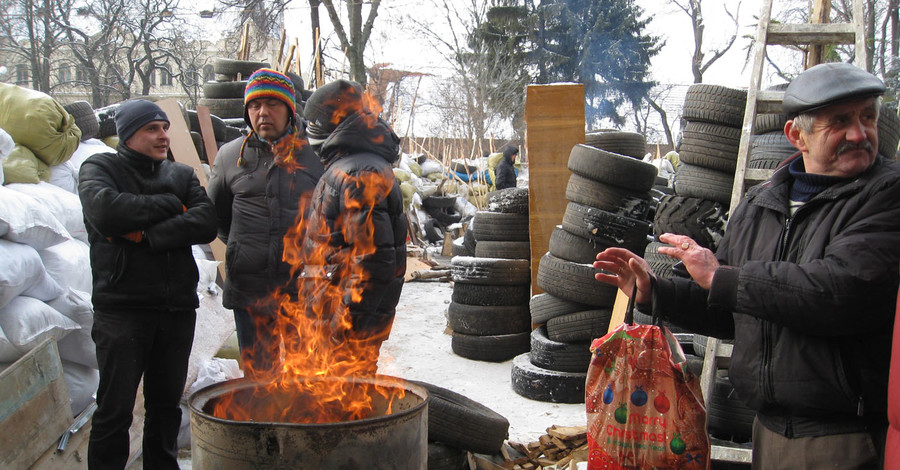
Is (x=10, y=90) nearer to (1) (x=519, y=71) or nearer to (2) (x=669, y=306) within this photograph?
(2) (x=669, y=306)

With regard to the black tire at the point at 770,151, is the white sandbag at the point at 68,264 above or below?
below

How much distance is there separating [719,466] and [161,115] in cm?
348

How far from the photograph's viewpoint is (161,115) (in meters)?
3.61

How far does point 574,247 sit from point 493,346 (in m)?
1.44

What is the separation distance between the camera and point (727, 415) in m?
4.04

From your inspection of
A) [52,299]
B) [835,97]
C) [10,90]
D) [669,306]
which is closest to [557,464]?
[669,306]

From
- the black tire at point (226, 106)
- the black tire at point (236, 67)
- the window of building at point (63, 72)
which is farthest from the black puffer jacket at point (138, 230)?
the window of building at point (63, 72)

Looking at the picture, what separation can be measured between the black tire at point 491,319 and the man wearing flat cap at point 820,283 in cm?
471

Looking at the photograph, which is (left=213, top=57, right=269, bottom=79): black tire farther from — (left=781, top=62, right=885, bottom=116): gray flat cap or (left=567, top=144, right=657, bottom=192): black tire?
(left=781, top=62, right=885, bottom=116): gray flat cap

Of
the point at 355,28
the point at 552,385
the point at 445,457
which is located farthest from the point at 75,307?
the point at 355,28

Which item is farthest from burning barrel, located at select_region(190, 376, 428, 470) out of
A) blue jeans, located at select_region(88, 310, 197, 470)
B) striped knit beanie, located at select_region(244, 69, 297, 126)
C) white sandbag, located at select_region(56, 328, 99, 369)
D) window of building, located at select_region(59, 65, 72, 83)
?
window of building, located at select_region(59, 65, 72, 83)

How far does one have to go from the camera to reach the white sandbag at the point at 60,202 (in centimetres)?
463

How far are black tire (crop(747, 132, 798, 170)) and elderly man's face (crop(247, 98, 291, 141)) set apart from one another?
306cm

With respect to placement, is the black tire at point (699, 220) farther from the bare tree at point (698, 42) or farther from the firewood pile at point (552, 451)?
the bare tree at point (698, 42)
